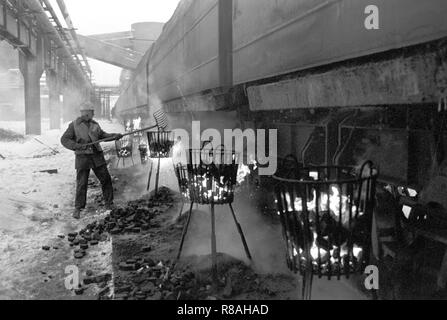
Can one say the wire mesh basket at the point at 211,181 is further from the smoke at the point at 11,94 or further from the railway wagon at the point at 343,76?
the smoke at the point at 11,94

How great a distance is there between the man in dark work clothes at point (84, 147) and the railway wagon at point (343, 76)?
8.20 ft

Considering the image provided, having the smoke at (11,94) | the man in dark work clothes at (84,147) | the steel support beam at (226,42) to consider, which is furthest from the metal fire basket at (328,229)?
the smoke at (11,94)

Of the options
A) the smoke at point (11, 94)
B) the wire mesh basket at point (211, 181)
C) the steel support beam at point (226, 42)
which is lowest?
the wire mesh basket at point (211, 181)

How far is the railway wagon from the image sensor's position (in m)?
2.63

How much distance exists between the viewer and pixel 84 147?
771 centimetres

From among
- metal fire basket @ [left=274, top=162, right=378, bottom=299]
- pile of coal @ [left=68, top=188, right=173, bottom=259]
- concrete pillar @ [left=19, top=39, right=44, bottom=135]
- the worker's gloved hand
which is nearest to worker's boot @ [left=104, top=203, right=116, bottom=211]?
pile of coal @ [left=68, top=188, right=173, bottom=259]

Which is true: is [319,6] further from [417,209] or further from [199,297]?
[199,297]

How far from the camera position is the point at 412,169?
3385mm

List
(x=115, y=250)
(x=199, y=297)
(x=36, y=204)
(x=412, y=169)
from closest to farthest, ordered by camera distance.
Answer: (x=412, y=169) < (x=199, y=297) < (x=115, y=250) < (x=36, y=204)

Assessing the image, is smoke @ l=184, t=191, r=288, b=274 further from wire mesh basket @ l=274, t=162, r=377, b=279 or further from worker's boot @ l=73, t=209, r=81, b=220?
worker's boot @ l=73, t=209, r=81, b=220

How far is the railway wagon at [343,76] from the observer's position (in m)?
2.63

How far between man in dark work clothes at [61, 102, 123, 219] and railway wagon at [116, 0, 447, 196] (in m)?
2.50

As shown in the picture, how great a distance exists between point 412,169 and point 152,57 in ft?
52.4
